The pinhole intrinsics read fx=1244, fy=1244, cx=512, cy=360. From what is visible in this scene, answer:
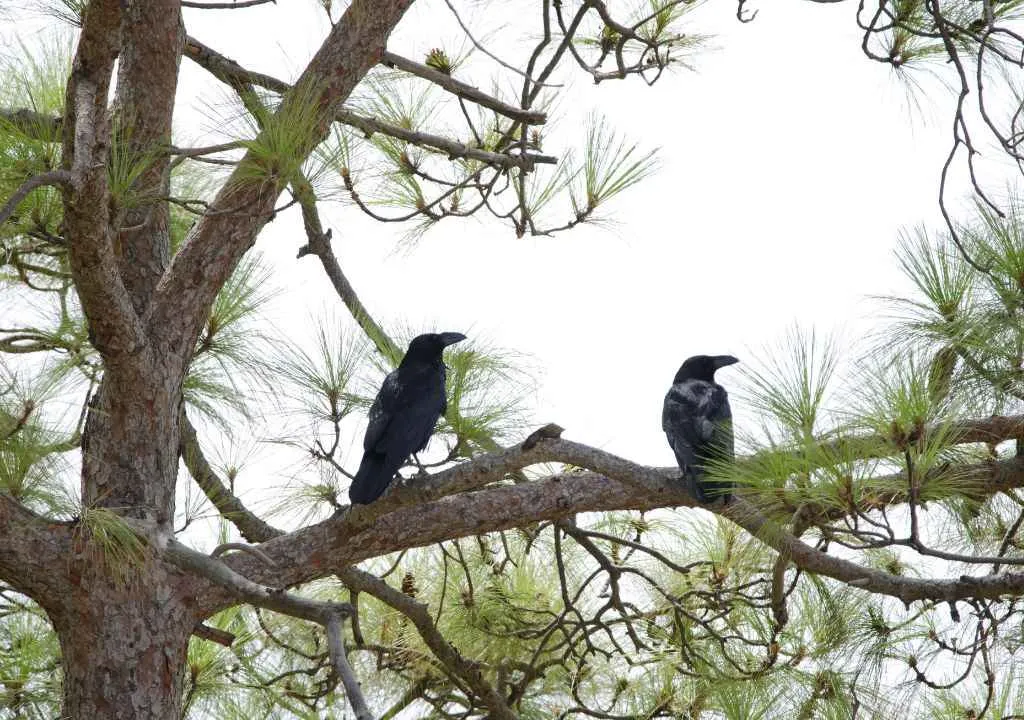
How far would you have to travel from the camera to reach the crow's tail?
2.54 metres

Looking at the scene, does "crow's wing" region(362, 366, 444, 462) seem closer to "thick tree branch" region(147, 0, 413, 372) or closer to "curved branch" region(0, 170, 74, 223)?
"thick tree branch" region(147, 0, 413, 372)

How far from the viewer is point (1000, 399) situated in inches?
98.3

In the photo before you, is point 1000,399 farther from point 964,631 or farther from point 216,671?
point 216,671

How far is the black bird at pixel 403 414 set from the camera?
2.57 meters

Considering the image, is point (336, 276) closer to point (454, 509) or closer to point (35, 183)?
point (454, 509)

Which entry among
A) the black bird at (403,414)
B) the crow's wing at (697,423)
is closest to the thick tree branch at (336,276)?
the black bird at (403,414)

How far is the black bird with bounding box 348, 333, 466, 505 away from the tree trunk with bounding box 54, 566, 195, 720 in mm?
446

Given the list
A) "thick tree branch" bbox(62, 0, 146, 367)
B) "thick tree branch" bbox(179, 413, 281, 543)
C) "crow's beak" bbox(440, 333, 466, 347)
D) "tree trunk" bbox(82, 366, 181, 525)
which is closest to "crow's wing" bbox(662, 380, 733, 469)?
"crow's beak" bbox(440, 333, 466, 347)

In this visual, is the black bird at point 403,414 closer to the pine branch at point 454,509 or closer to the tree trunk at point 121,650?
the pine branch at point 454,509

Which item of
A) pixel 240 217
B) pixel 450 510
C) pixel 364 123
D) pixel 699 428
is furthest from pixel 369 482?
pixel 364 123

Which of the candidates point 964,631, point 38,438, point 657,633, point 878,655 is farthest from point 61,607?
point 964,631

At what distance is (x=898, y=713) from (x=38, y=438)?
195 centimetres

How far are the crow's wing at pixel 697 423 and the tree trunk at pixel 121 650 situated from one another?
1.10 m

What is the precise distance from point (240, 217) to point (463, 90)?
66 cm
